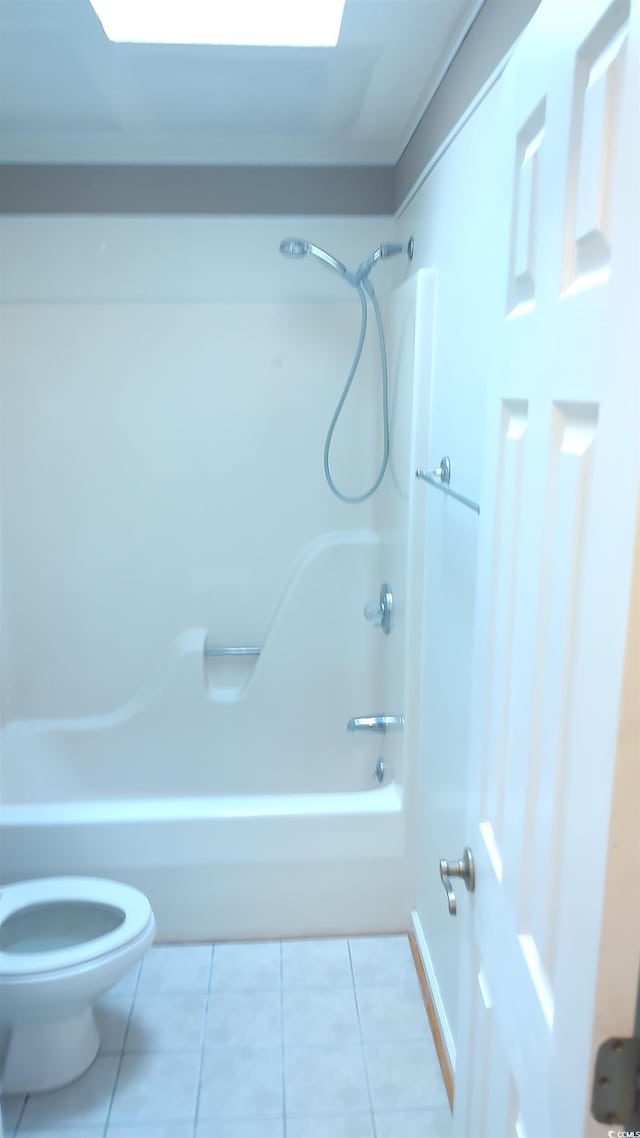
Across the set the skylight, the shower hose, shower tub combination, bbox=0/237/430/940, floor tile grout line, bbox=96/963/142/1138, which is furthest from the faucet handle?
the skylight

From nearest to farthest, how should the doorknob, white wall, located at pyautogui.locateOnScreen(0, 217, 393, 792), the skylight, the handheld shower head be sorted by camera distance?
the doorknob < the skylight < the handheld shower head < white wall, located at pyautogui.locateOnScreen(0, 217, 393, 792)

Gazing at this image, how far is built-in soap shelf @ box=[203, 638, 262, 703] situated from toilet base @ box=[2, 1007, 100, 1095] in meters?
1.25

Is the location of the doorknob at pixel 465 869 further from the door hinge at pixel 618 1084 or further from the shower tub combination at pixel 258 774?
the shower tub combination at pixel 258 774

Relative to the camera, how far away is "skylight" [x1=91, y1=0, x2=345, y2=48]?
65.0 inches

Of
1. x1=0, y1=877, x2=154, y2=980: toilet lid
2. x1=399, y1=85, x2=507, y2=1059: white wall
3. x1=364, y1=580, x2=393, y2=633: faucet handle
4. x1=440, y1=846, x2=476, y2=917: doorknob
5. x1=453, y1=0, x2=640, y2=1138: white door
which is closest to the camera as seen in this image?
x1=453, y1=0, x2=640, y2=1138: white door

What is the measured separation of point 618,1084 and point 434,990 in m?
1.53

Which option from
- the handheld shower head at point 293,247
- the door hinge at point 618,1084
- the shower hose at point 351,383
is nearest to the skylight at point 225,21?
the handheld shower head at point 293,247

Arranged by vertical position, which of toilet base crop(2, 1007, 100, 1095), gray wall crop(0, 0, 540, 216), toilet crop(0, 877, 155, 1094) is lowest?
toilet base crop(2, 1007, 100, 1095)

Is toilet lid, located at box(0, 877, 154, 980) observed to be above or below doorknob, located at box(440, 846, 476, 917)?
below

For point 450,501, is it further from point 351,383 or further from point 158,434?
point 158,434

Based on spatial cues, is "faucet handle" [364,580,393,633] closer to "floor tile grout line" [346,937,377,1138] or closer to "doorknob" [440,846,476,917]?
"floor tile grout line" [346,937,377,1138]

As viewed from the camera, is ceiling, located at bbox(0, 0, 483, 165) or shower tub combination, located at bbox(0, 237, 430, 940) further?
shower tub combination, located at bbox(0, 237, 430, 940)

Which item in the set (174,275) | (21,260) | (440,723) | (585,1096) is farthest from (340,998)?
(21,260)

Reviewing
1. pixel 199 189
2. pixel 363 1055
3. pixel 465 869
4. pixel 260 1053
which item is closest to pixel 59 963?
pixel 260 1053
